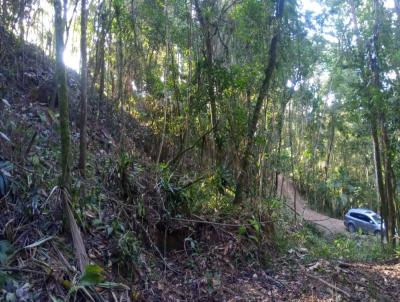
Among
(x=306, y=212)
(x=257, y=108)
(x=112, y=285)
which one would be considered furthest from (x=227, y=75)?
(x=306, y=212)

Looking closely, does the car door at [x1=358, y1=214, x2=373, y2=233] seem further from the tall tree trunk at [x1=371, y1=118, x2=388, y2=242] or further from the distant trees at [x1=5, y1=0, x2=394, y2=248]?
the tall tree trunk at [x1=371, y1=118, x2=388, y2=242]

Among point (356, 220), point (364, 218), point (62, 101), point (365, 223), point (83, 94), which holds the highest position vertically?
point (83, 94)

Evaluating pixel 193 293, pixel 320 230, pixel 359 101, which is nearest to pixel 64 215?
pixel 193 293

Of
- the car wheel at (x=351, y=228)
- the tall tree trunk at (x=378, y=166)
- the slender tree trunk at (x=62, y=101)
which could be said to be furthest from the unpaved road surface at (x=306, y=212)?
the slender tree trunk at (x=62, y=101)

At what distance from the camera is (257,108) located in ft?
26.3

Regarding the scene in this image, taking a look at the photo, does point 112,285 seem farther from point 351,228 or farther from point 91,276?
point 351,228

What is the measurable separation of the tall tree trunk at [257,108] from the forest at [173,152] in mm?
36

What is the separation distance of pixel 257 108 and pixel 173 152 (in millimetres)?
3278

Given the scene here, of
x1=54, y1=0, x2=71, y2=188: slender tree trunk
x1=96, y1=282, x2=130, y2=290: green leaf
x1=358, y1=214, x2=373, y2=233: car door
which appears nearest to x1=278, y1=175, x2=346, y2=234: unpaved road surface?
x1=358, y1=214, x2=373, y2=233: car door

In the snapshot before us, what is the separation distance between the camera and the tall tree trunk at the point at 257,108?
805 cm

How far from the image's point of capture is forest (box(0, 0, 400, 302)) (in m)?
4.87

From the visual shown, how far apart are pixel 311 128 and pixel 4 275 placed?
2376 centimetres

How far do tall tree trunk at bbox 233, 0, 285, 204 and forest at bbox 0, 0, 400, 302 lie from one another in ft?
0.12

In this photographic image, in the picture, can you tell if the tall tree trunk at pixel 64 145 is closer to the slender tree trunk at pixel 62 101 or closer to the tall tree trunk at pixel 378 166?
the slender tree trunk at pixel 62 101
